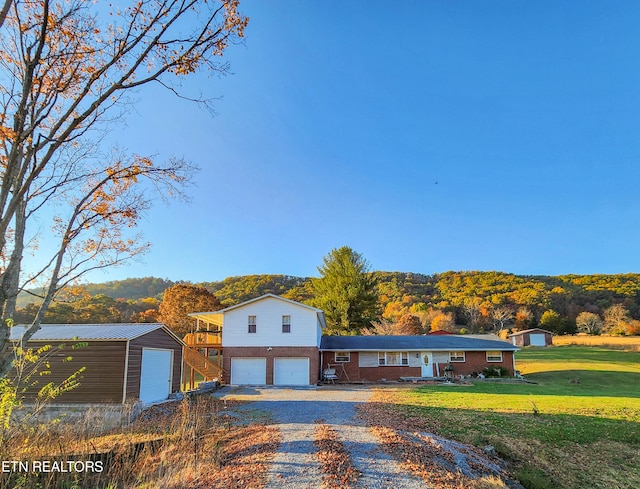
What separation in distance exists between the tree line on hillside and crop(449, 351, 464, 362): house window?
40.4 feet

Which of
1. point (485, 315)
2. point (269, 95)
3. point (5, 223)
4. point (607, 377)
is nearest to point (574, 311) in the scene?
point (485, 315)

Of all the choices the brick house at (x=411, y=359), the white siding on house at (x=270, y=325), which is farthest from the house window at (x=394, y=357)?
the white siding on house at (x=270, y=325)

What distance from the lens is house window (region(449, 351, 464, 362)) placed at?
91.8 ft

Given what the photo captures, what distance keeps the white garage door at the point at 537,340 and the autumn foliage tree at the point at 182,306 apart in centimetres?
3920

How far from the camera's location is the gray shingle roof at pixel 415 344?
90.5ft

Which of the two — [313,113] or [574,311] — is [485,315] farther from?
[313,113]

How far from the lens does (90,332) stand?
53.7 ft

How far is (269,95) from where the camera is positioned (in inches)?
545

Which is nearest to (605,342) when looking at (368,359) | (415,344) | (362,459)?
(415,344)

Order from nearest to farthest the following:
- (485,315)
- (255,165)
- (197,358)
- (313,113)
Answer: (313,113) → (255,165) → (197,358) → (485,315)

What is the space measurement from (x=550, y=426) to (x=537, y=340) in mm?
43967

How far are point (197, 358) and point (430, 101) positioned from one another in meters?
19.3

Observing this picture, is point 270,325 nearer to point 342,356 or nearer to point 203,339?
point 203,339

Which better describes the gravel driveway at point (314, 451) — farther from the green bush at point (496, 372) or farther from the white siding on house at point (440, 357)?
the green bush at point (496, 372)
